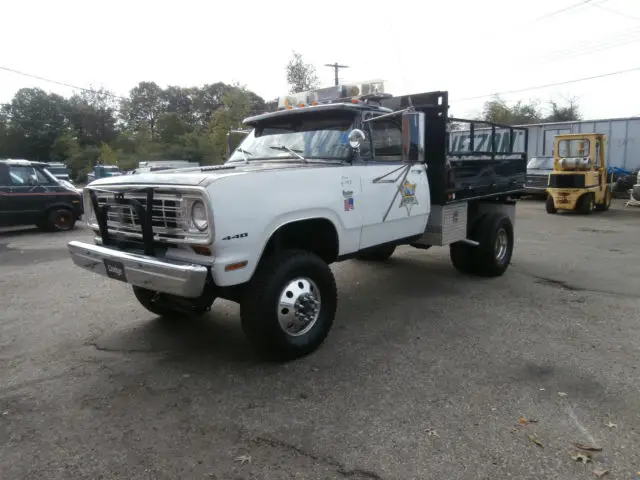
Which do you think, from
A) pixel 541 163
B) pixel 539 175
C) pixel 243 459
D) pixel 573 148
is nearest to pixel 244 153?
pixel 243 459

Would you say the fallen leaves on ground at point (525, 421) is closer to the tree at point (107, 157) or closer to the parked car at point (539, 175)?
the parked car at point (539, 175)

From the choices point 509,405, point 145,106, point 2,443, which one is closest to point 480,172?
point 509,405

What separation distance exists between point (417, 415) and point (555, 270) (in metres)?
5.03

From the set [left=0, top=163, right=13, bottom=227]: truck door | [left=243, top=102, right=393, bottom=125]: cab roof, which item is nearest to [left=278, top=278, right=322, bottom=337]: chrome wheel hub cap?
[left=243, top=102, right=393, bottom=125]: cab roof

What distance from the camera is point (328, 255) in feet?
14.7

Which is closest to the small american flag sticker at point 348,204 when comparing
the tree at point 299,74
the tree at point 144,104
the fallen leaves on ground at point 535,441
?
the fallen leaves on ground at point 535,441

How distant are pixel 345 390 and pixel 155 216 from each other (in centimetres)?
197

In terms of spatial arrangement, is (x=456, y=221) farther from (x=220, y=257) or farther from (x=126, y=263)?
(x=126, y=263)

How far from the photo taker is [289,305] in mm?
3906

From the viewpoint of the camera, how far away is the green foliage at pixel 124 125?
41.6 metres

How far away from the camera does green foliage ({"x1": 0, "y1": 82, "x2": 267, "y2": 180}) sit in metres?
41.6

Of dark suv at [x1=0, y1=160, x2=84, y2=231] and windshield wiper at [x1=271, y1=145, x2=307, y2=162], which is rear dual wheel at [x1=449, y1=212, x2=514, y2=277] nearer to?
windshield wiper at [x1=271, y1=145, x2=307, y2=162]

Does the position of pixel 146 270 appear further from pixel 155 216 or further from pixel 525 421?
pixel 525 421

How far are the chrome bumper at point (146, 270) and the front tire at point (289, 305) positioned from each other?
1.70ft
